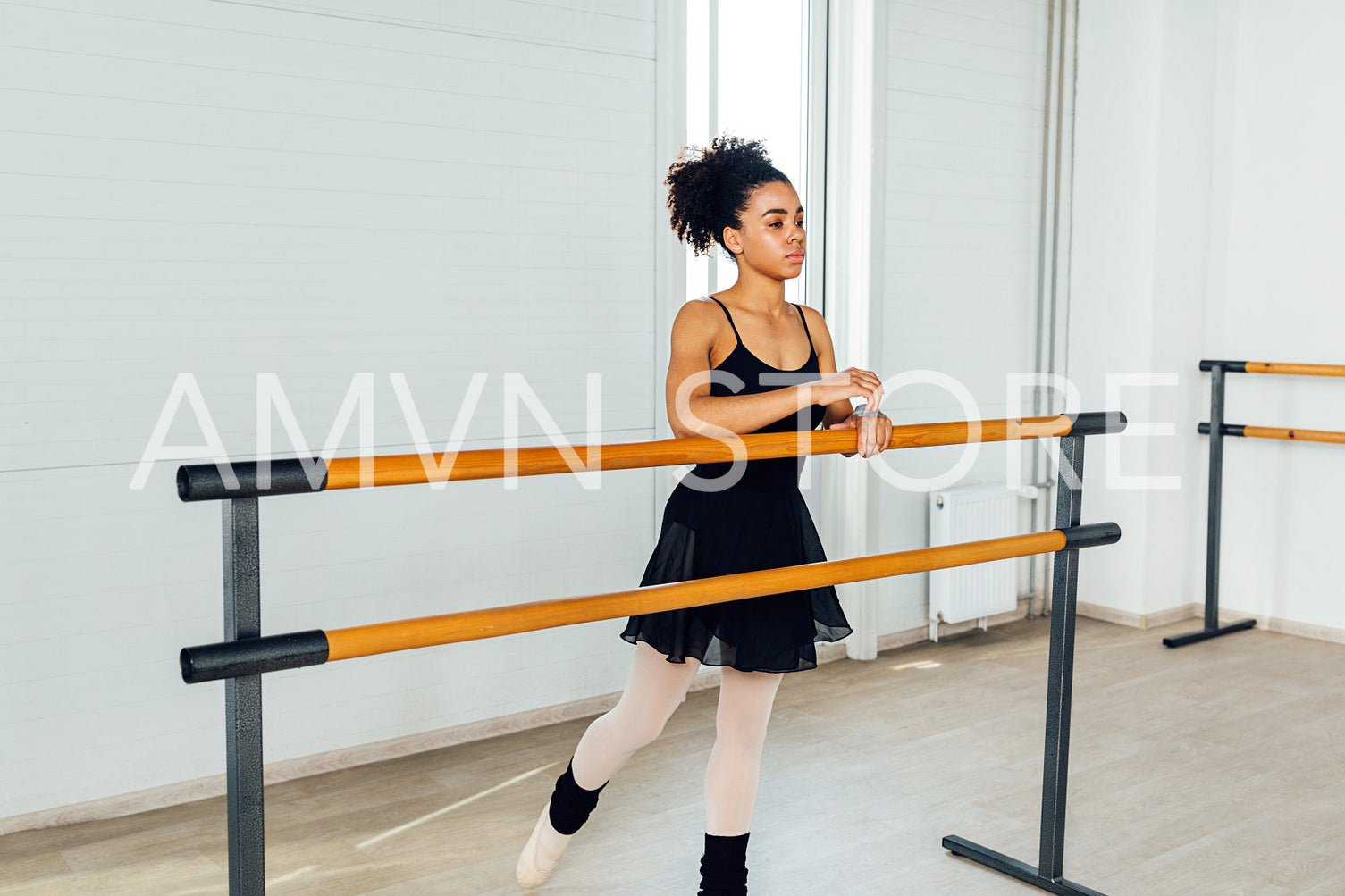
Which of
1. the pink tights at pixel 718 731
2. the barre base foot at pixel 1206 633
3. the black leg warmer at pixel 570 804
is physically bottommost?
the barre base foot at pixel 1206 633

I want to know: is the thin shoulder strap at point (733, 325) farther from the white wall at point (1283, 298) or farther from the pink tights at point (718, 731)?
the white wall at point (1283, 298)

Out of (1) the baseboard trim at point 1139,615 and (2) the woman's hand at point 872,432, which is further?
(1) the baseboard trim at point 1139,615

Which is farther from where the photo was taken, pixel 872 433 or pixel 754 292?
pixel 754 292

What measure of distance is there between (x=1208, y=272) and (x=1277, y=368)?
1.71ft

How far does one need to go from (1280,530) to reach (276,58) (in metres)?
3.76

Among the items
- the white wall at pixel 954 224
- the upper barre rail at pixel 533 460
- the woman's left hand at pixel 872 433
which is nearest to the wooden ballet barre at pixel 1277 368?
the white wall at pixel 954 224

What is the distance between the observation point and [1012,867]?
2.41 metres

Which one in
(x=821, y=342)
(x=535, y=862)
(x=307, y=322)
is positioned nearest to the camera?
(x=821, y=342)

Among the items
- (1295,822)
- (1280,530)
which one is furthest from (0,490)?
(1280,530)

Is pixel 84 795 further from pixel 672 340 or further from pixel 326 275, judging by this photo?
pixel 672 340

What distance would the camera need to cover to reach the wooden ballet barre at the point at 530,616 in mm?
1414

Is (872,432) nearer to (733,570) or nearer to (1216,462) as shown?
(733,570)

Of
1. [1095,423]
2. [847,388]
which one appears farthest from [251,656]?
[1095,423]

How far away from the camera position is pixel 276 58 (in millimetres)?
2777
